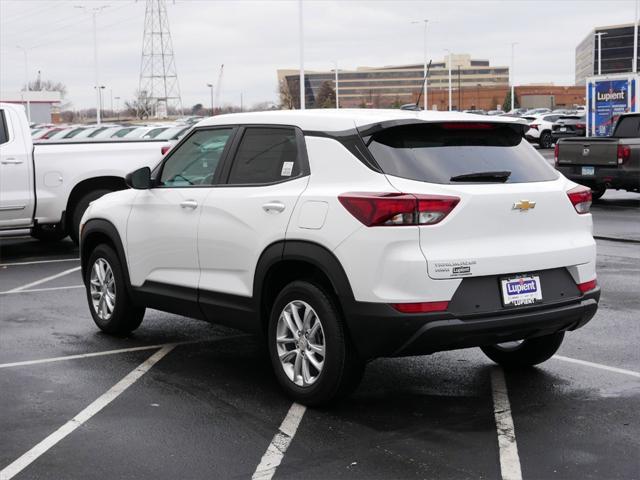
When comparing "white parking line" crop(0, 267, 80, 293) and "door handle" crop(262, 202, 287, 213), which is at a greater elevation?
"door handle" crop(262, 202, 287, 213)

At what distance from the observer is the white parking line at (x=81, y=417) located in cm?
487

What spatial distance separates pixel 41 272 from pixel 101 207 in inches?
176

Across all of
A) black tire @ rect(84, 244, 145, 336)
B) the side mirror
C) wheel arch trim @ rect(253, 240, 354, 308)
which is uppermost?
the side mirror

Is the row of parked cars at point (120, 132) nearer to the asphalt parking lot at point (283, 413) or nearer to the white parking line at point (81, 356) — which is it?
the white parking line at point (81, 356)

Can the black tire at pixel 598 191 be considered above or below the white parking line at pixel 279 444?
below

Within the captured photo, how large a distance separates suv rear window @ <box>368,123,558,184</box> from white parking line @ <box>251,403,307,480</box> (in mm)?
1533

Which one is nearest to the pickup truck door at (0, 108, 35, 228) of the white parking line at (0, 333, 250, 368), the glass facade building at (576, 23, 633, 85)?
the white parking line at (0, 333, 250, 368)

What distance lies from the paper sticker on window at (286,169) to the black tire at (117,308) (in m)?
2.20

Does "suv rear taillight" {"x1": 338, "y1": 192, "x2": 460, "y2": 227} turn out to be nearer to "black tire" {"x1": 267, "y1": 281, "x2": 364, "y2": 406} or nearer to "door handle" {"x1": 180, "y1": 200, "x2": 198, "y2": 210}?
"black tire" {"x1": 267, "y1": 281, "x2": 364, "y2": 406}

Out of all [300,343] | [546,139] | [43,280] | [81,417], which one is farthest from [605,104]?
[81,417]

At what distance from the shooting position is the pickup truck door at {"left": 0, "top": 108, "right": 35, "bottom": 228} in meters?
13.0

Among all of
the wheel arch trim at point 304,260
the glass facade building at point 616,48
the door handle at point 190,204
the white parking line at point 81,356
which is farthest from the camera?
the glass facade building at point 616,48

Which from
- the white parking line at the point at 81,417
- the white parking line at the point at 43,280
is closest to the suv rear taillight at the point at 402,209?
the white parking line at the point at 81,417

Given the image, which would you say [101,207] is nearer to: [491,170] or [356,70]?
[491,170]
